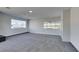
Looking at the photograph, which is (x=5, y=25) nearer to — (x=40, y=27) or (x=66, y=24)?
(x=40, y=27)

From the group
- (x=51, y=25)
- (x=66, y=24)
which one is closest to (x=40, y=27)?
(x=51, y=25)

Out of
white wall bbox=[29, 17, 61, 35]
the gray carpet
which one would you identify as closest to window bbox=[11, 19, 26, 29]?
white wall bbox=[29, 17, 61, 35]

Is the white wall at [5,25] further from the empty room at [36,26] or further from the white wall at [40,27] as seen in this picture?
the white wall at [40,27]

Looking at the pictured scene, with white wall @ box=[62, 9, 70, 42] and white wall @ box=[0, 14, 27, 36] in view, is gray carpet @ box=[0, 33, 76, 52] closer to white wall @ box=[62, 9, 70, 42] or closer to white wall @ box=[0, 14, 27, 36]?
white wall @ box=[62, 9, 70, 42]

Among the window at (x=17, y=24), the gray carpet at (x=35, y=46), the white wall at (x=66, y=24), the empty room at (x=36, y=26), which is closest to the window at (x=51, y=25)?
the empty room at (x=36, y=26)

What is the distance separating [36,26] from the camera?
1305cm

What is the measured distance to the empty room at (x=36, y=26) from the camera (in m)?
5.79

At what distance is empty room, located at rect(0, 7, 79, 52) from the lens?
5.79 metres

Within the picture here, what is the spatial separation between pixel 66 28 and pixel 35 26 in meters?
7.47

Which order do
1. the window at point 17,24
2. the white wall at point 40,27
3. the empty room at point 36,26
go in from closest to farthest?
1. the empty room at point 36,26
2. the window at point 17,24
3. the white wall at point 40,27
